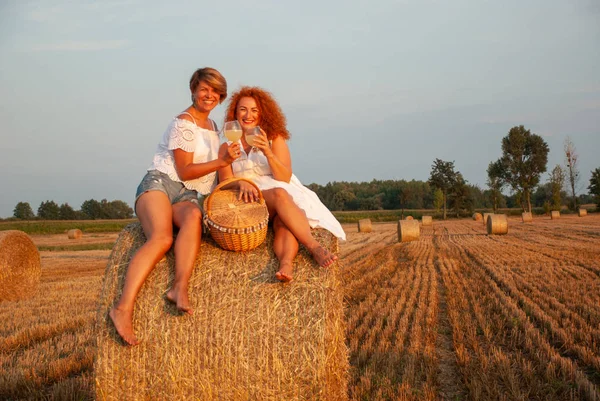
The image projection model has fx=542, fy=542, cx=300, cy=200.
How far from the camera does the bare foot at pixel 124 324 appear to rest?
12.1 ft

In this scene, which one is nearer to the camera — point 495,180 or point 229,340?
point 229,340

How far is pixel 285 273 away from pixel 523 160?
66373 millimetres

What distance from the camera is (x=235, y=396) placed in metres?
3.65

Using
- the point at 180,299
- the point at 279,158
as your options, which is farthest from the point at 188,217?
the point at 279,158

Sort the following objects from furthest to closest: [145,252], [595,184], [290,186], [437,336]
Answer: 1. [595,184]
2. [437,336]
3. [290,186]
4. [145,252]

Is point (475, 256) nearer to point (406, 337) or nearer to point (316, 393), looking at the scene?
point (406, 337)

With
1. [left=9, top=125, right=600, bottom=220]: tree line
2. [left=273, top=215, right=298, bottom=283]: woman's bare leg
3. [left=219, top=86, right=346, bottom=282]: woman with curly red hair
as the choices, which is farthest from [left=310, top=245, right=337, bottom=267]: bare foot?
[left=9, top=125, right=600, bottom=220]: tree line

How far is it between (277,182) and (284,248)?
0.61m

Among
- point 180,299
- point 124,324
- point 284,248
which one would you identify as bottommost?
point 124,324

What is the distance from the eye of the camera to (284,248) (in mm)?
3998

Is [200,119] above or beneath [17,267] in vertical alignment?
above

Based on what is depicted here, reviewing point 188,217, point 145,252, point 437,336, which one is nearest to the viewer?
point 145,252

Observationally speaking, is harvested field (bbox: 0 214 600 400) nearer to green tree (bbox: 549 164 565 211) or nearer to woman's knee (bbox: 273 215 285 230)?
woman's knee (bbox: 273 215 285 230)

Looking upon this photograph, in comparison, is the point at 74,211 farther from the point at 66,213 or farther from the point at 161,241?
the point at 161,241
